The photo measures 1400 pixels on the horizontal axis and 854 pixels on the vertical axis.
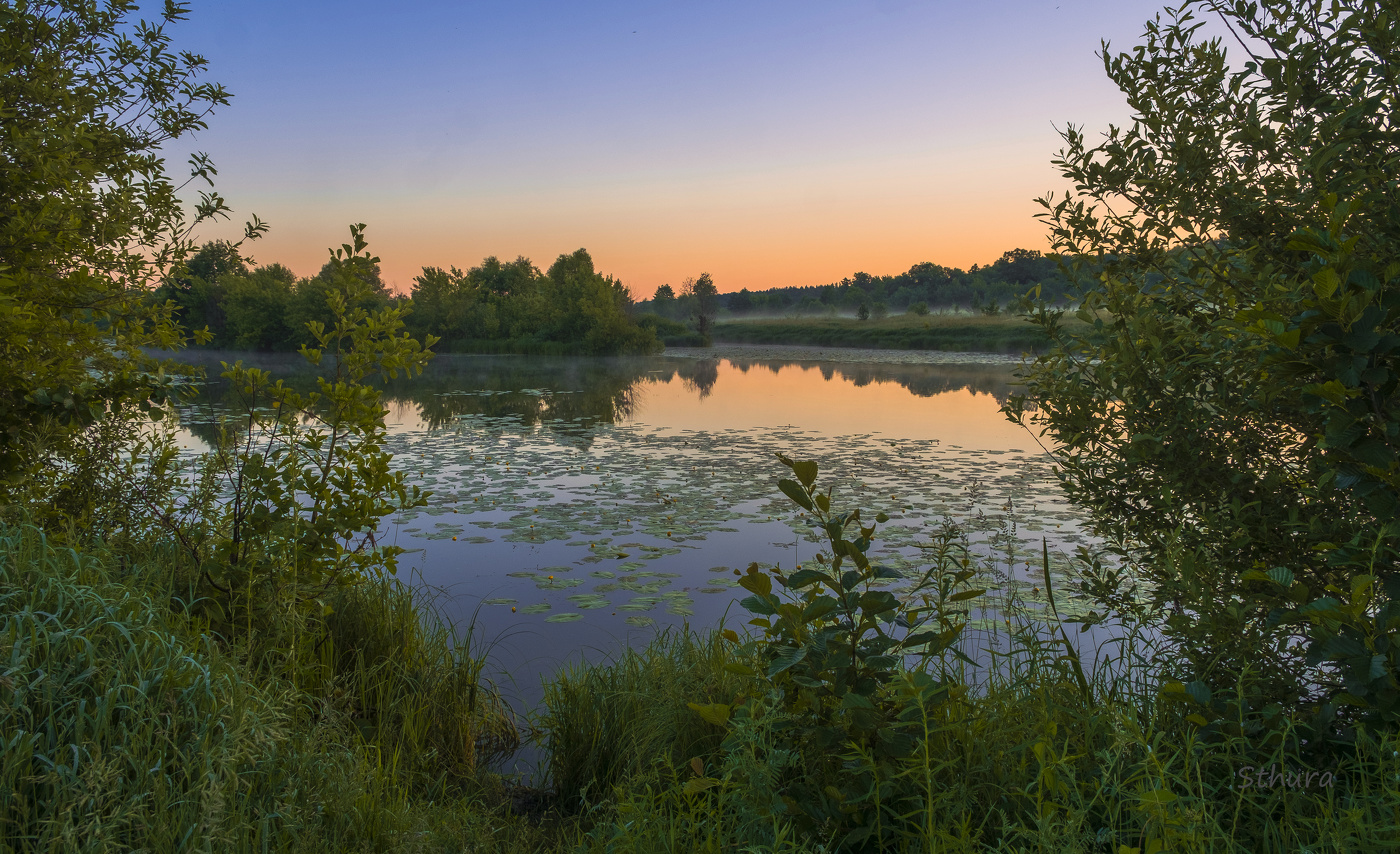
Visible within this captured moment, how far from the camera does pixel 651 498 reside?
27.6 ft

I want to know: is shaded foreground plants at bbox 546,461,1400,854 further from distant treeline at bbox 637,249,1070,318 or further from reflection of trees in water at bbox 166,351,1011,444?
distant treeline at bbox 637,249,1070,318

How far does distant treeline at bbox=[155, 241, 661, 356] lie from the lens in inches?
1786

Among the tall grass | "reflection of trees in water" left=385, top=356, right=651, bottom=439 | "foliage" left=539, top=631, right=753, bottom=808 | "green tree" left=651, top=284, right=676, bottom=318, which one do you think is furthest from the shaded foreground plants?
"green tree" left=651, top=284, right=676, bottom=318

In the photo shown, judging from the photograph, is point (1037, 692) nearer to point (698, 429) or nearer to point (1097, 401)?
point (1097, 401)

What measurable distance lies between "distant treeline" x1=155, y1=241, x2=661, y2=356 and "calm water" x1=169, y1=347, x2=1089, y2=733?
26826 mm

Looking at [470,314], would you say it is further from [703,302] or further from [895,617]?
[895,617]

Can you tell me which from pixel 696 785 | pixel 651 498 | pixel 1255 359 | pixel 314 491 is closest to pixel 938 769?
pixel 696 785

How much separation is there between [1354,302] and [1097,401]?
1087 mm

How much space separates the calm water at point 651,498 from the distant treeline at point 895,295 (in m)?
43.5

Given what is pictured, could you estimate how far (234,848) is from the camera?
2.05 metres

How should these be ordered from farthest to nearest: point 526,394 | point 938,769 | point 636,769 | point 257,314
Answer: point 257,314 → point 526,394 → point 636,769 → point 938,769

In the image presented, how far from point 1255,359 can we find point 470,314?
5458 cm

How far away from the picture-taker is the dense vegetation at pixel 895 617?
1.82 m

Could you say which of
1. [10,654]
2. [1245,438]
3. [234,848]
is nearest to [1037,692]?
[1245,438]
